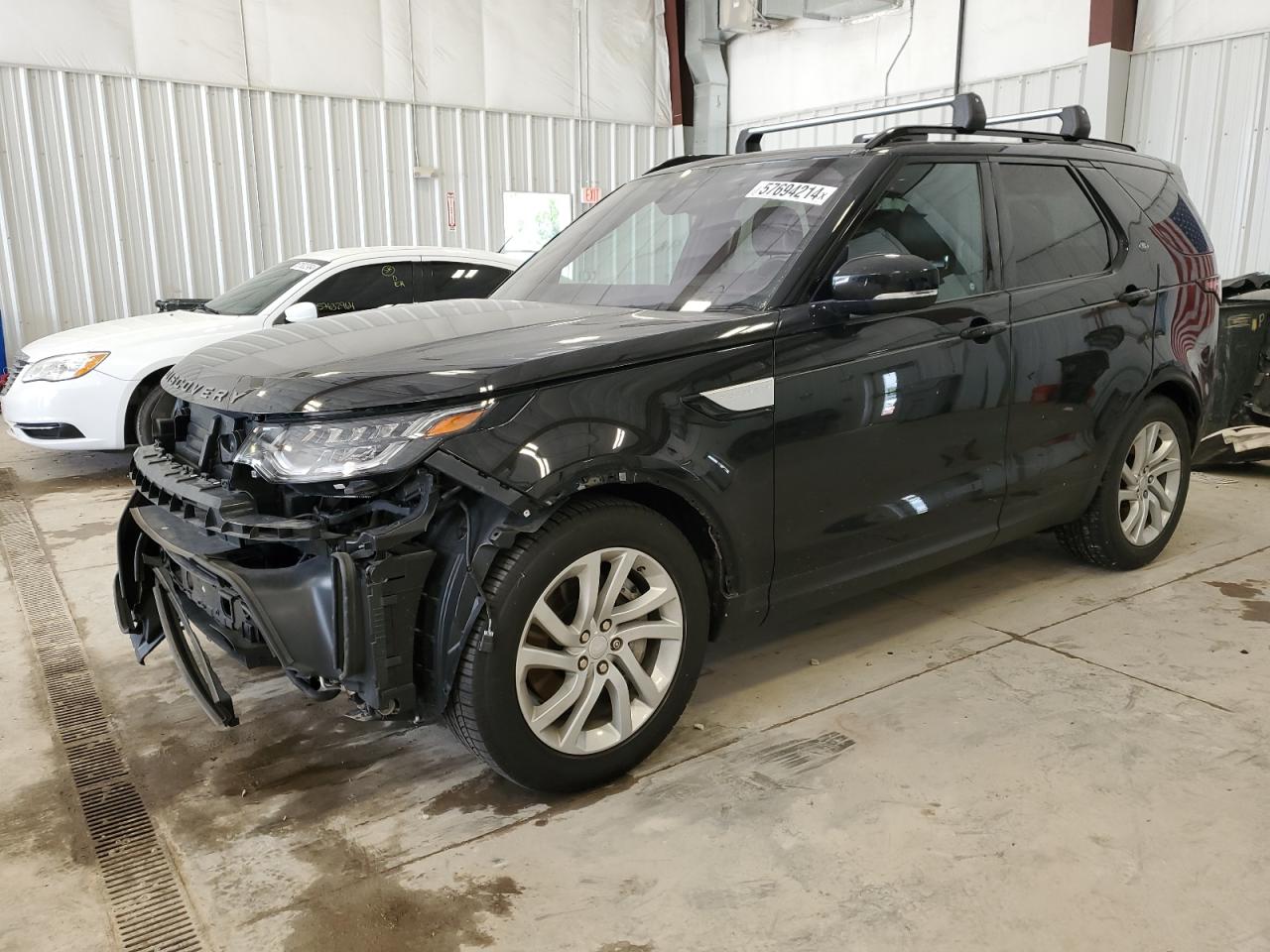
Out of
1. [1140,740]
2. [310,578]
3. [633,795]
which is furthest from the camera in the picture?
[1140,740]

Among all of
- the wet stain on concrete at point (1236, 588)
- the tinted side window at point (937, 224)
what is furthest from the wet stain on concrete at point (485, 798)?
the wet stain on concrete at point (1236, 588)

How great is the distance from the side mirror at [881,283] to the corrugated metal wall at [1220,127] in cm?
682

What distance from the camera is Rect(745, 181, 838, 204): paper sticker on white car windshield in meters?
2.92

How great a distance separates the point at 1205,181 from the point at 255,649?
868 cm

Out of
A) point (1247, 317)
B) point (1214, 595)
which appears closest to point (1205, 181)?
point (1247, 317)

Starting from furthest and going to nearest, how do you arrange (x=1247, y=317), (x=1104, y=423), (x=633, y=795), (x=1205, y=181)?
(x=1205, y=181) → (x=1247, y=317) → (x=1104, y=423) → (x=633, y=795)

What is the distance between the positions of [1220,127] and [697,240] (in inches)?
278

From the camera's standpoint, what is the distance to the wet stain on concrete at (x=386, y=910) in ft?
6.52

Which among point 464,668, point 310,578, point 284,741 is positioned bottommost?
point 284,741

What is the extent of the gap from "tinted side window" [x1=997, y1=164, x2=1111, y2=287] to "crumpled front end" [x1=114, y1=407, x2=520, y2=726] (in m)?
2.16

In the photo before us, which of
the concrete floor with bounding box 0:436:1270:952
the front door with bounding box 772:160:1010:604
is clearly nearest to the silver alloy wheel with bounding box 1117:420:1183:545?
the concrete floor with bounding box 0:436:1270:952

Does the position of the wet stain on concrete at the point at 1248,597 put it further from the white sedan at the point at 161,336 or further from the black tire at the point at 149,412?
the black tire at the point at 149,412

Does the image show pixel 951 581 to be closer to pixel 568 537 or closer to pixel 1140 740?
pixel 1140 740

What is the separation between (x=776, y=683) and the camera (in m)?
3.15
